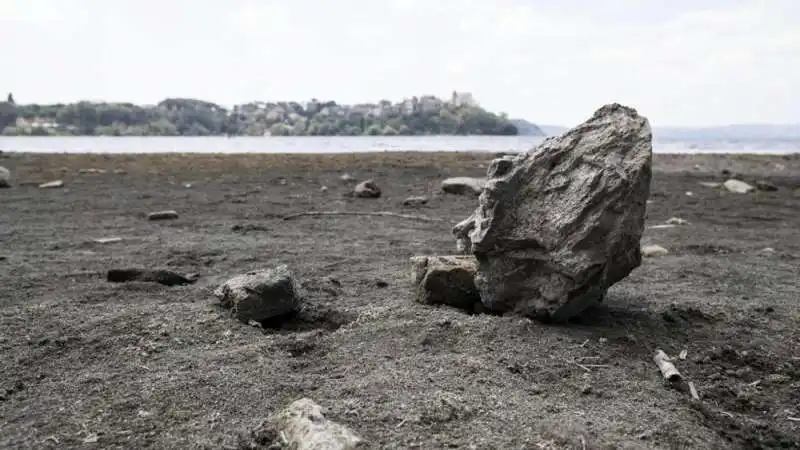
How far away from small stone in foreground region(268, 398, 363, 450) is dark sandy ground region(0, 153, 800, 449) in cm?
11

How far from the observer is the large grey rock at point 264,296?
438 cm

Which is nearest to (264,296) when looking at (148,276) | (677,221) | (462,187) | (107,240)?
(148,276)

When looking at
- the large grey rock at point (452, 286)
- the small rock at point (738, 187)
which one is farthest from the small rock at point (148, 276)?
the small rock at point (738, 187)

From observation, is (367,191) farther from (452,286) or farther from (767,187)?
(767,187)

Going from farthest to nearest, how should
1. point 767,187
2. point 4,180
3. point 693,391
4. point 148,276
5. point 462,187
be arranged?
1. point 767,187
2. point 4,180
3. point 462,187
4. point 148,276
5. point 693,391

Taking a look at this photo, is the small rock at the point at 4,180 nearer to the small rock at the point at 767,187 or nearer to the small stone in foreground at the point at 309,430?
the small stone in foreground at the point at 309,430

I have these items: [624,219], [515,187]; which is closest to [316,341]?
[515,187]

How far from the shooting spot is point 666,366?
3.60 metres

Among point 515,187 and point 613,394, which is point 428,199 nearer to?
point 515,187

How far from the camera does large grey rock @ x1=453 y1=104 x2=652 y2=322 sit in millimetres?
4047

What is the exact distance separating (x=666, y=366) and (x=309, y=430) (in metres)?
1.98

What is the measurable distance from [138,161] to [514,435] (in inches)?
951

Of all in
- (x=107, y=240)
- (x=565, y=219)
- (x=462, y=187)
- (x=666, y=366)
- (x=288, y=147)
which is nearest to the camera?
(x=666, y=366)

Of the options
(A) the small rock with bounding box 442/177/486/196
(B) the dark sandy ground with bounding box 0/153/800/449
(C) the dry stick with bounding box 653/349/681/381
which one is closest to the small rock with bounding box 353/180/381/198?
(A) the small rock with bounding box 442/177/486/196
